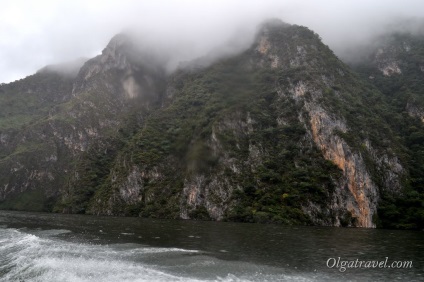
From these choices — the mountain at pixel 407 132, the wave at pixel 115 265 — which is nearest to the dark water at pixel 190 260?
the wave at pixel 115 265

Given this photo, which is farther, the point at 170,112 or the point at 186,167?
the point at 170,112

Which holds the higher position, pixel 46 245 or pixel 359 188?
pixel 359 188

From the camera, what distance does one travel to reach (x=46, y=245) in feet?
145

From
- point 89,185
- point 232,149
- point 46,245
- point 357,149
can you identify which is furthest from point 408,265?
point 89,185

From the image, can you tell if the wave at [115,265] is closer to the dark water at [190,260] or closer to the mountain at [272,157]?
the dark water at [190,260]

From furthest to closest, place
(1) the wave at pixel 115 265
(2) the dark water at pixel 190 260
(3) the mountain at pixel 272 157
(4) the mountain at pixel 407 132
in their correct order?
(3) the mountain at pixel 272 157, (4) the mountain at pixel 407 132, (2) the dark water at pixel 190 260, (1) the wave at pixel 115 265

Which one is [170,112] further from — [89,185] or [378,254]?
[378,254]

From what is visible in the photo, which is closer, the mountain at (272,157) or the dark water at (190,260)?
the dark water at (190,260)

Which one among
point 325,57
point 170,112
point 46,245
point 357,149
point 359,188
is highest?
point 325,57

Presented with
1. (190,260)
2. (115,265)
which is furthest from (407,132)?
(115,265)

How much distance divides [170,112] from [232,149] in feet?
191

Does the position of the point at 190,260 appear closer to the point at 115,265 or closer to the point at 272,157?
the point at 115,265

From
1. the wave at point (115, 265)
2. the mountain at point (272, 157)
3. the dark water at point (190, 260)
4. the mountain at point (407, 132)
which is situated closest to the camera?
the wave at point (115, 265)

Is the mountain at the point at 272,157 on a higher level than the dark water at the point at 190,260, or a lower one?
higher
